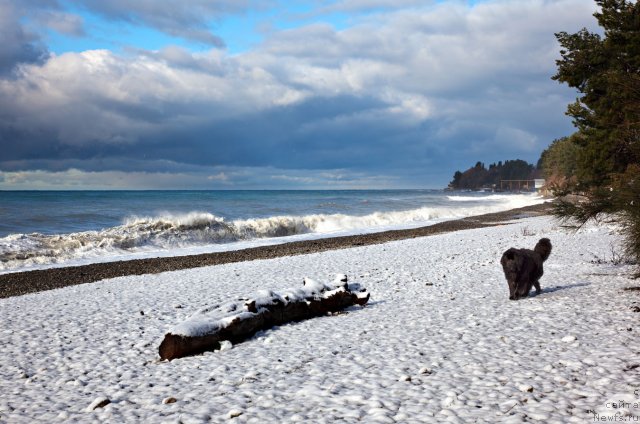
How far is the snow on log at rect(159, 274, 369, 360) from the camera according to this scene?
723 centimetres

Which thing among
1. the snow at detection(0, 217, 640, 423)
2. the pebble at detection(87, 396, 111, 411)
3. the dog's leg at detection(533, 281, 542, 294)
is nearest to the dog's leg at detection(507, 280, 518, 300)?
the snow at detection(0, 217, 640, 423)

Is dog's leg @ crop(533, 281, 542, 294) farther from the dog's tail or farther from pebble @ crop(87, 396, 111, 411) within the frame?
pebble @ crop(87, 396, 111, 411)

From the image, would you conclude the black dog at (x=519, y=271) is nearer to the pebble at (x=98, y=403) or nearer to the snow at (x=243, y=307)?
the snow at (x=243, y=307)

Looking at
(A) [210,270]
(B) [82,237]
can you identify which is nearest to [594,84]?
(A) [210,270]

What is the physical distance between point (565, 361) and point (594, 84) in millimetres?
18385

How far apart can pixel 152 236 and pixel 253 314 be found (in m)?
22.8

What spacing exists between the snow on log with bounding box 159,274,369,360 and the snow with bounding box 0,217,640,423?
0.22 metres

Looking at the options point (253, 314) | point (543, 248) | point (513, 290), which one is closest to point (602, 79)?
point (543, 248)

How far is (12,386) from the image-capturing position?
633 centimetres

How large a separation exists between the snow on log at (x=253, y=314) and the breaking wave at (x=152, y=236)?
1601 cm

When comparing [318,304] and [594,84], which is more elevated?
[594,84]

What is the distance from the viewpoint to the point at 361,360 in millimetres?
6570

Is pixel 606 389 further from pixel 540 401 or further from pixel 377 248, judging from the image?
pixel 377 248

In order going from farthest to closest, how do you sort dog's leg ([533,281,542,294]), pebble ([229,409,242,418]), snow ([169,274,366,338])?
dog's leg ([533,281,542,294]), snow ([169,274,366,338]), pebble ([229,409,242,418])
